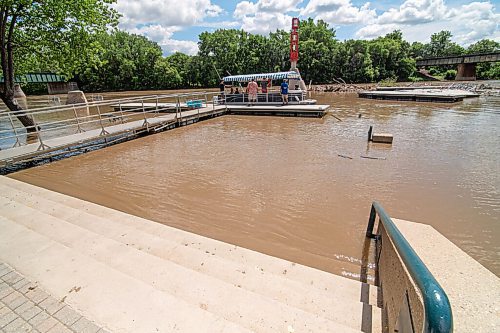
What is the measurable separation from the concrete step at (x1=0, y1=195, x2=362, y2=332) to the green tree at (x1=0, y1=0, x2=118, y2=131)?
948 cm

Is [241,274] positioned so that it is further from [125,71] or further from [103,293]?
[125,71]

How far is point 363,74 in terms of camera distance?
160ft

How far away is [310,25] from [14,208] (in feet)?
202

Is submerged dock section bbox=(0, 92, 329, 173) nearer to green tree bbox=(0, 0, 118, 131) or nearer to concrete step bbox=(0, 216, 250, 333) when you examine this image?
green tree bbox=(0, 0, 118, 131)

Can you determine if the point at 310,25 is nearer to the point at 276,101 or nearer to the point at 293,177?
the point at 276,101

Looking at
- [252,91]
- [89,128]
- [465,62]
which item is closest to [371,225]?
[89,128]

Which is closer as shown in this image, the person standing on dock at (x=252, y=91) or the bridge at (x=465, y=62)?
the person standing on dock at (x=252, y=91)

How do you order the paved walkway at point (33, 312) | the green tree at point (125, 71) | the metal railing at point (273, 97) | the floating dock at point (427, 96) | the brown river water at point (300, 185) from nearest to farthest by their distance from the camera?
the paved walkway at point (33, 312), the brown river water at point (300, 185), the metal railing at point (273, 97), the floating dock at point (427, 96), the green tree at point (125, 71)

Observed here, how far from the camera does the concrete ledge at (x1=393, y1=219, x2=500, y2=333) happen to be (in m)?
1.64

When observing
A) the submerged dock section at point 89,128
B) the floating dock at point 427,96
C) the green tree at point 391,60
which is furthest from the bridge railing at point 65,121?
the green tree at point 391,60

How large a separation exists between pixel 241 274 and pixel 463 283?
1891mm

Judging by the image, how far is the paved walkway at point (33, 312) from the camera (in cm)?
187

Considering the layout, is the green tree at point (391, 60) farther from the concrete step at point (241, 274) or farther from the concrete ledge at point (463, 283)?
the concrete step at point (241, 274)

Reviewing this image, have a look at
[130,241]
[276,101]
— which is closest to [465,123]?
[276,101]
